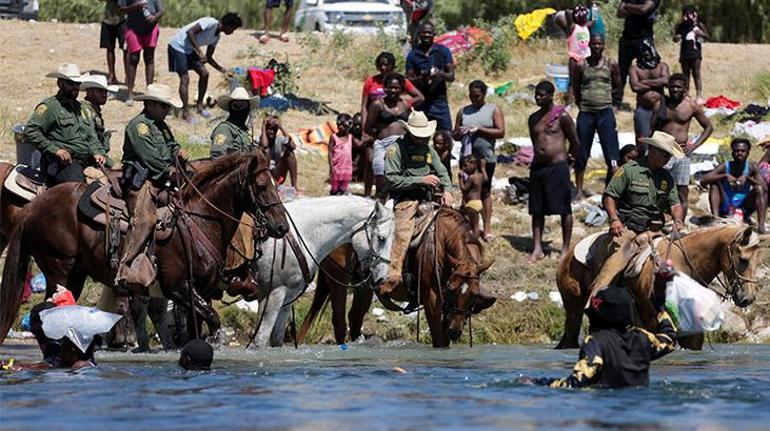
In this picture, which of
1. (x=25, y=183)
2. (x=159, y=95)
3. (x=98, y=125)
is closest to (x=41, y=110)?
(x=98, y=125)

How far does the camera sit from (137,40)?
2839 centimetres

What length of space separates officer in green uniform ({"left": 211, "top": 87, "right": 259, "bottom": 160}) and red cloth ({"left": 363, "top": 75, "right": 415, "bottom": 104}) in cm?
383

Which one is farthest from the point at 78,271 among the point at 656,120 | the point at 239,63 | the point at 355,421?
the point at 239,63

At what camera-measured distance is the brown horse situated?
17906 millimetres

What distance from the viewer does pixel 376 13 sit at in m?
34.5

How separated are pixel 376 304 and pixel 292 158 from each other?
9.81 feet

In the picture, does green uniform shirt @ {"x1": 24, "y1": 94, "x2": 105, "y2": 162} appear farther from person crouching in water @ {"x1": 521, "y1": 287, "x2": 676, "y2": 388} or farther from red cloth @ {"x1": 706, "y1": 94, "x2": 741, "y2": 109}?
red cloth @ {"x1": 706, "y1": 94, "x2": 741, "y2": 109}

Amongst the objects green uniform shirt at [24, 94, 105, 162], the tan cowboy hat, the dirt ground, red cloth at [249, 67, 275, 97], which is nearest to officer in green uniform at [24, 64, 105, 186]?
green uniform shirt at [24, 94, 105, 162]

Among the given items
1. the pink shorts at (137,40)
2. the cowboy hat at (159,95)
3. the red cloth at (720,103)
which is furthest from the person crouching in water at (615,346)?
the red cloth at (720,103)

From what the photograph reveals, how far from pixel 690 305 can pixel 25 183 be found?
26.8 ft

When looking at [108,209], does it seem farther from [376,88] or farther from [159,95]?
[376,88]

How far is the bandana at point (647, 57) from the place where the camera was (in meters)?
25.6

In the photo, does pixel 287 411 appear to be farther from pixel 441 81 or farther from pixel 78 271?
pixel 441 81

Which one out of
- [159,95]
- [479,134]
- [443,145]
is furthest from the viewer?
[479,134]
